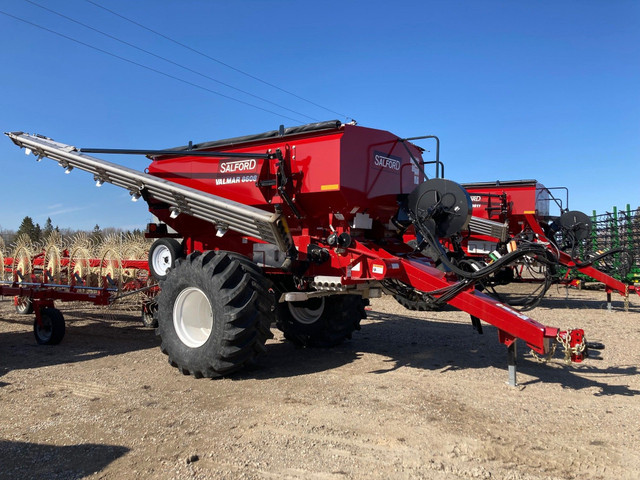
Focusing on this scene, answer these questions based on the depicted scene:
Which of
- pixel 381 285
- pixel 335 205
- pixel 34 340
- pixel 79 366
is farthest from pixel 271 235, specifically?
pixel 34 340

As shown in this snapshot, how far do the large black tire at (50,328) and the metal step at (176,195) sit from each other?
208 centimetres

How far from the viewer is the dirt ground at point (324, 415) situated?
3232 mm

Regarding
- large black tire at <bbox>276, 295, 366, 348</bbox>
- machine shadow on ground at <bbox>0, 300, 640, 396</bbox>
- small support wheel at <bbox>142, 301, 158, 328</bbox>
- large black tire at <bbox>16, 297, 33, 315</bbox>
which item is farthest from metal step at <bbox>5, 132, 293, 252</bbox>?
large black tire at <bbox>16, 297, 33, 315</bbox>

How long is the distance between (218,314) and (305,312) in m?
2.31

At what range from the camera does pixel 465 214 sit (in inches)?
209

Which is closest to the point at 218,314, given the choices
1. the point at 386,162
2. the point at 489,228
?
the point at 386,162

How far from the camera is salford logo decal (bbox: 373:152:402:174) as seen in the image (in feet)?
19.4

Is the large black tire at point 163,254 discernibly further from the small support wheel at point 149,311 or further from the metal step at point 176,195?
the small support wheel at point 149,311

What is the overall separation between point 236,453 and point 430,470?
1299 mm

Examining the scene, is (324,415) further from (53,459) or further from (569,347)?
(569,347)

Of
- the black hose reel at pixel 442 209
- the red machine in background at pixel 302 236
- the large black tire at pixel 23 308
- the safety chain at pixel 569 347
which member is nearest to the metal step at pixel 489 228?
the red machine in background at pixel 302 236

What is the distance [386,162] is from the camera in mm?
6082

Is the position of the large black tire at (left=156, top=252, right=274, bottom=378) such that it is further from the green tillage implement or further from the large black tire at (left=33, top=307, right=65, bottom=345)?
the green tillage implement

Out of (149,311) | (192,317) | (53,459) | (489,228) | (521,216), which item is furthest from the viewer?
(521,216)
